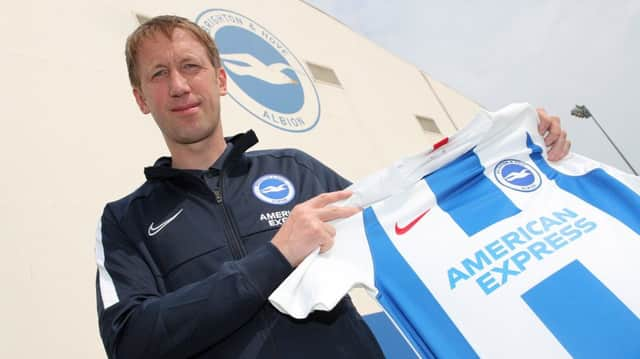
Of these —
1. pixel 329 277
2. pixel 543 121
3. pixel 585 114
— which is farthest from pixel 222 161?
pixel 585 114

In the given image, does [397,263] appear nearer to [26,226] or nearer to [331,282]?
[331,282]

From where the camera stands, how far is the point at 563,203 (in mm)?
1149

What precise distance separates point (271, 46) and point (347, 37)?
1834 mm

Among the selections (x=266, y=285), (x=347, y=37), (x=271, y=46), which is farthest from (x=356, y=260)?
(x=347, y=37)

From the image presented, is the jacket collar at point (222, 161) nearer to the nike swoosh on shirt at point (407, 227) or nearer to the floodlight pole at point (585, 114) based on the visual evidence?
the nike swoosh on shirt at point (407, 227)

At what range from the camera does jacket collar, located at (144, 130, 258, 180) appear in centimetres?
109

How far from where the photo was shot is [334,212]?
1.00 metres

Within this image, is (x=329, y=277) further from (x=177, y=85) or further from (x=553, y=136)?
(x=553, y=136)

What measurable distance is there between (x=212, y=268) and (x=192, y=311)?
17cm

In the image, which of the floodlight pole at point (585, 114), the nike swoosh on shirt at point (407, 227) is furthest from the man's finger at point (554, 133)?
the floodlight pole at point (585, 114)

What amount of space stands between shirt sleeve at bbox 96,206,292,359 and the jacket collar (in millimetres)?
317

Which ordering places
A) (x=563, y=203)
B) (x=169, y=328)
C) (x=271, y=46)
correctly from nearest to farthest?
(x=169, y=328) → (x=563, y=203) → (x=271, y=46)

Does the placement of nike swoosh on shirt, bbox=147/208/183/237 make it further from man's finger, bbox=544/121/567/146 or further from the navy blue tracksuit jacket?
man's finger, bbox=544/121/567/146

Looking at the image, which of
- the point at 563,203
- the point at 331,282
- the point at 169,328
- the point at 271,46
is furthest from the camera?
the point at 271,46
